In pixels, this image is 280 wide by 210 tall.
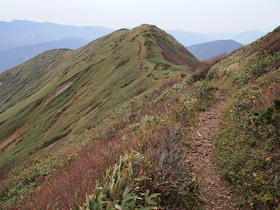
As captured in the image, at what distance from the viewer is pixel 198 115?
11383 mm

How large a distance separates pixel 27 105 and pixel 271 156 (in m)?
84.0

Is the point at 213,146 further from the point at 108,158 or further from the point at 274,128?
the point at 108,158

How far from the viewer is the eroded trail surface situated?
5.38 m

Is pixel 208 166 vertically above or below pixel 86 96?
above

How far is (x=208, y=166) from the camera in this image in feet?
23.1

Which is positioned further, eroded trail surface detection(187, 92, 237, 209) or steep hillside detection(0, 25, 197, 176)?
steep hillside detection(0, 25, 197, 176)

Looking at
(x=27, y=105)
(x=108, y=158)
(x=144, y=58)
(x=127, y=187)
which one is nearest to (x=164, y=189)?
(x=127, y=187)

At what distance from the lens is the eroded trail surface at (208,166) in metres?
5.38

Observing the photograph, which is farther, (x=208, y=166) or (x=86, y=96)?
(x=86, y=96)

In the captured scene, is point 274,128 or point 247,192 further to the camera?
point 274,128

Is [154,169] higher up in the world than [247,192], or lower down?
higher up

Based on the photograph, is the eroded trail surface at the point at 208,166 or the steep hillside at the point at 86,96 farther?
the steep hillside at the point at 86,96

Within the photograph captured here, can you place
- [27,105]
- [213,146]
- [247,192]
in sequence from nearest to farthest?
1. [247,192]
2. [213,146]
3. [27,105]

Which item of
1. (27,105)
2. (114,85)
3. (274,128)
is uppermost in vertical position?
(274,128)
